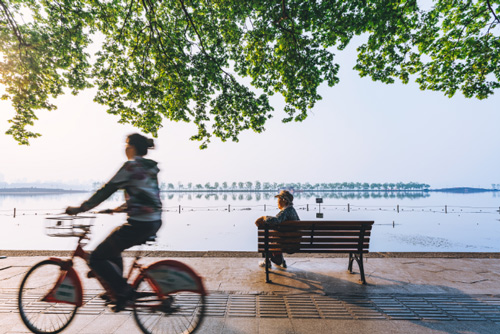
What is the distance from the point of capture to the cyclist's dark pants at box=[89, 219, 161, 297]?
289 centimetres

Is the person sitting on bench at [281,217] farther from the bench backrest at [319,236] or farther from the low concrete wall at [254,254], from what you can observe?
the low concrete wall at [254,254]

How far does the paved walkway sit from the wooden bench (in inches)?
25.3

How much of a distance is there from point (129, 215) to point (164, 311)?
121cm

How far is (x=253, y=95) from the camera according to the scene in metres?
9.23

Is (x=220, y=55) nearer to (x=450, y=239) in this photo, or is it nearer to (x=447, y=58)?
(x=447, y=58)

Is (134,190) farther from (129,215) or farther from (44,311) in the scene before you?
(44,311)

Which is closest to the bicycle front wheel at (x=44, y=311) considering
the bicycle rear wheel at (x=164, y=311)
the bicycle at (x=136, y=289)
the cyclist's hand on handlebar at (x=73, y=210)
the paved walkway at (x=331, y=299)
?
the bicycle at (x=136, y=289)

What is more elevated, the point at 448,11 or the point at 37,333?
the point at 448,11

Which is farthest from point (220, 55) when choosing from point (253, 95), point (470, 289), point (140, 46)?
point (470, 289)

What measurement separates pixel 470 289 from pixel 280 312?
12.0 feet

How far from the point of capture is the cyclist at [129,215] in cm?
286

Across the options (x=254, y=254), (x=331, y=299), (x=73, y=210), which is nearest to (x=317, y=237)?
(x=331, y=299)

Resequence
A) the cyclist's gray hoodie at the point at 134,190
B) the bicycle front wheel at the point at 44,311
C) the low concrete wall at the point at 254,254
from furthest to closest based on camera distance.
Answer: the low concrete wall at the point at 254,254
the bicycle front wheel at the point at 44,311
the cyclist's gray hoodie at the point at 134,190

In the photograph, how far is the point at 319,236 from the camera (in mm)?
5008
